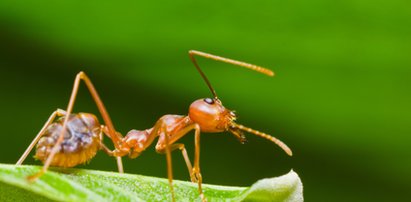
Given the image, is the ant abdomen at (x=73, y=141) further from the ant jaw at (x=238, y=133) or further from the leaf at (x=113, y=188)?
the ant jaw at (x=238, y=133)

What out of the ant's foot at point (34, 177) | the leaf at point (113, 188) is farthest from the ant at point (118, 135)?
the ant's foot at point (34, 177)

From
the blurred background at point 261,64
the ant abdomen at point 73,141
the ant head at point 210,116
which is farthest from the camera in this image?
the blurred background at point 261,64

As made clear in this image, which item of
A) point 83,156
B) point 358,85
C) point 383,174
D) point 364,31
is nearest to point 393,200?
point 383,174

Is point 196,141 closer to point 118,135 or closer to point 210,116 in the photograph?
point 210,116

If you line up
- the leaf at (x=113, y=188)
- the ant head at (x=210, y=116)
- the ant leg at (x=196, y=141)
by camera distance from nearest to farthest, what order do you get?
the leaf at (x=113, y=188) → the ant leg at (x=196, y=141) → the ant head at (x=210, y=116)

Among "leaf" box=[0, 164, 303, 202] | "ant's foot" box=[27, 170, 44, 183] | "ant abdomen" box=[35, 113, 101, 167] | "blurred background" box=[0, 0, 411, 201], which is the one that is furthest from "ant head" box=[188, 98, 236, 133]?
"ant's foot" box=[27, 170, 44, 183]

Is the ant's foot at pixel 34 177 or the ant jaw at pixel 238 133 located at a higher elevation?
the ant jaw at pixel 238 133

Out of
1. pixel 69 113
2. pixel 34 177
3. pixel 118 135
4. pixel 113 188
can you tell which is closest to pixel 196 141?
pixel 118 135
